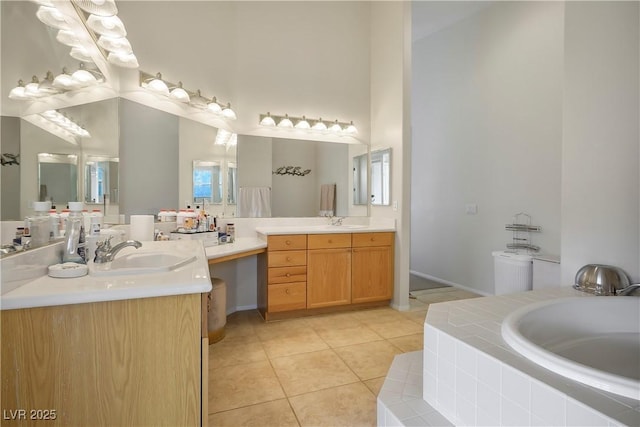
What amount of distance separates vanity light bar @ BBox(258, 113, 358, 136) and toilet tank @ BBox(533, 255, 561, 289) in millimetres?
2221

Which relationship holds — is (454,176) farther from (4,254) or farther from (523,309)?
(4,254)

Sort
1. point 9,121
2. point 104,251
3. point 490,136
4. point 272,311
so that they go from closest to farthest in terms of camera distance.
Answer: point 9,121 < point 104,251 < point 272,311 < point 490,136

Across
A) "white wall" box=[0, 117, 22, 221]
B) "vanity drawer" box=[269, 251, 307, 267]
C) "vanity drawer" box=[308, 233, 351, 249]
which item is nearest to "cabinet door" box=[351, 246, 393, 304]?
"vanity drawer" box=[308, 233, 351, 249]

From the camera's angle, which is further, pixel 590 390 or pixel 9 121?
pixel 9 121

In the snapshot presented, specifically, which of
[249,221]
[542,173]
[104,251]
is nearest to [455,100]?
[542,173]

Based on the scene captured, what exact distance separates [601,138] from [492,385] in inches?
67.8

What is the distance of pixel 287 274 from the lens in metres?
2.95

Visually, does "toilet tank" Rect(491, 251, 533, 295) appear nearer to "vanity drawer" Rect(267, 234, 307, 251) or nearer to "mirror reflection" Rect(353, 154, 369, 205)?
"mirror reflection" Rect(353, 154, 369, 205)

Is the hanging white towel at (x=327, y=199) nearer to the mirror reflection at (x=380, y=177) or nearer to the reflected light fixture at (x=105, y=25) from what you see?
the mirror reflection at (x=380, y=177)

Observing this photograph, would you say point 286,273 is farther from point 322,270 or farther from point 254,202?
point 254,202

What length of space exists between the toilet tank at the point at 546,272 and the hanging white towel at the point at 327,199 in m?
1.98

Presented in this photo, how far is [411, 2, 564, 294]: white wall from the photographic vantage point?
3197 mm

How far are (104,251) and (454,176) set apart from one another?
12.9 ft

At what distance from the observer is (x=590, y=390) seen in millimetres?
901
